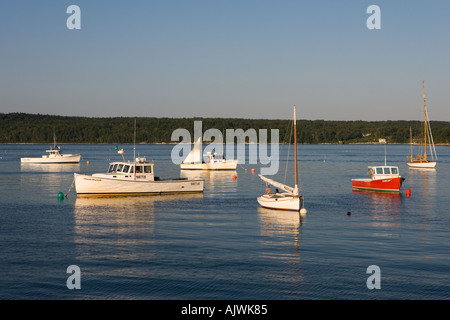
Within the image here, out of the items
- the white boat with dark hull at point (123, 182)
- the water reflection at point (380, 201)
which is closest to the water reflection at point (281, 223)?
the water reflection at point (380, 201)

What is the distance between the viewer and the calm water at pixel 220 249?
2602 centimetres

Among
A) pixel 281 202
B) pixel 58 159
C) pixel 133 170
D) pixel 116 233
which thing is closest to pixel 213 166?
pixel 58 159

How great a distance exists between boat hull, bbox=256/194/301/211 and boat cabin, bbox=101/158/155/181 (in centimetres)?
1570

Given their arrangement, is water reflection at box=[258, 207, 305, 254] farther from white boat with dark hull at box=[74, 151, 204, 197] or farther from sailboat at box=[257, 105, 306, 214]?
white boat with dark hull at box=[74, 151, 204, 197]

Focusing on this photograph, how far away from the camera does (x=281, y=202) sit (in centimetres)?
5025

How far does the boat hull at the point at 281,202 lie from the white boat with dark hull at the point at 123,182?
1559 centimetres

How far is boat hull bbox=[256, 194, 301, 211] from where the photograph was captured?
162 ft

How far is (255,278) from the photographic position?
2770 cm

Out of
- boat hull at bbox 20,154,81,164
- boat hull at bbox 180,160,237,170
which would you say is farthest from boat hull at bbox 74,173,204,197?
boat hull at bbox 20,154,81,164

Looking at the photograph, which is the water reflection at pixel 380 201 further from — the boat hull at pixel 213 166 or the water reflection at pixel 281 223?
the boat hull at pixel 213 166

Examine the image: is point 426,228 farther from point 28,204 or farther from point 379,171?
point 28,204

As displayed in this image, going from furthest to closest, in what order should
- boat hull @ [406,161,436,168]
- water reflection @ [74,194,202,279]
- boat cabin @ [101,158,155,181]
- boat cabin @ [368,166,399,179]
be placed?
boat hull @ [406,161,436,168] < boat cabin @ [368,166,399,179] < boat cabin @ [101,158,155,181] < water reflection @ [74,194,202,279]
